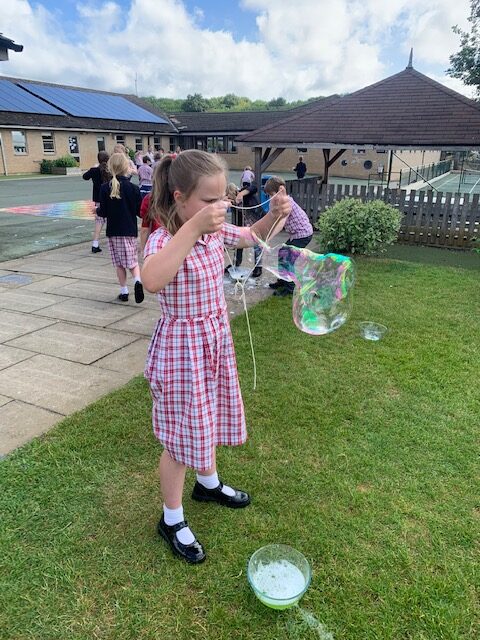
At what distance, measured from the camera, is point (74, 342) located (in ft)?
16.2

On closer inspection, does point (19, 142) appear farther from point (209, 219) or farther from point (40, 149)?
point (209, 219)

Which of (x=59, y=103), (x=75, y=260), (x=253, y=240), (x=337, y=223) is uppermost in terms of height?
(x=59, y=103)

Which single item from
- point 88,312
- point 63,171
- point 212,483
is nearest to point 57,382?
point 88,312

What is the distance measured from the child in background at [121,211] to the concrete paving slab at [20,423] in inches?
102

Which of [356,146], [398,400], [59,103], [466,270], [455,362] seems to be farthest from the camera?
[59,103]

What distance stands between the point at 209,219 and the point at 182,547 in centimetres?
164

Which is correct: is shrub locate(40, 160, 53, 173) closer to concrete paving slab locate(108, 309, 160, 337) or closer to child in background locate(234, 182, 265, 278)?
child in background locate(234, 182, 265, 278)

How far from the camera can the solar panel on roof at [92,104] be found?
37.0 m

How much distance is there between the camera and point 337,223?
28.9 ft

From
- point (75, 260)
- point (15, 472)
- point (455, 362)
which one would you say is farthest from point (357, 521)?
point (75, 260)

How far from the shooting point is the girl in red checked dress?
187 centimetres

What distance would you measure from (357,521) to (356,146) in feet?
35.1

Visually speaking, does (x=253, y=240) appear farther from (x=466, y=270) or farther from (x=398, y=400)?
(x=466, y=270)

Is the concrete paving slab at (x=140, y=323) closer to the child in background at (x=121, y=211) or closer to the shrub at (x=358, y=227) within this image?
the child in background at (x=121, y=211)
